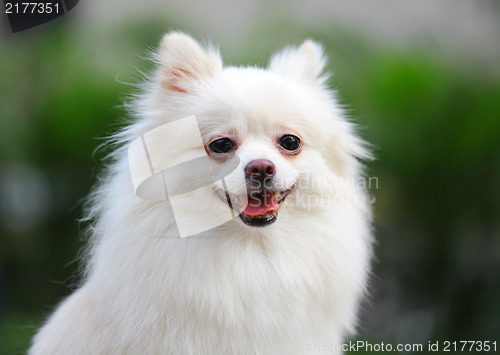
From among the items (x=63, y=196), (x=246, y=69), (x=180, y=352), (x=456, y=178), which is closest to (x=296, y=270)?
(x=180, y=352)

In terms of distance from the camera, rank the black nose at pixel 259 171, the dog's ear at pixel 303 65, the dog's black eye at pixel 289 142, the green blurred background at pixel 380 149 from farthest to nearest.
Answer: the green blurred background at pixel 380 149 → the dog's ear at pixel 303 65 → the dog's black eye at pixel 289 142 → the black nose at pixel 259 171

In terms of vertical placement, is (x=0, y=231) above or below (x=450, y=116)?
below

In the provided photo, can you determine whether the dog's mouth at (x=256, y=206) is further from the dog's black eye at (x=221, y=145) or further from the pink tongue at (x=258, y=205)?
the dog's black eye at (x=221, y=145)

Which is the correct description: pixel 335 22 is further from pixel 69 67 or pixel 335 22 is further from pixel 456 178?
pixel 69 67

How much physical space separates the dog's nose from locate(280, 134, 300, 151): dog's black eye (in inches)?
5.5

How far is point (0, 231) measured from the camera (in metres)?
3.16

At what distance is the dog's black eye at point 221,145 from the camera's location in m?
1.38

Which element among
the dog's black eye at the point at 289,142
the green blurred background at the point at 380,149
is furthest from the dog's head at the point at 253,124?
the green blurred background at the point at 380,149

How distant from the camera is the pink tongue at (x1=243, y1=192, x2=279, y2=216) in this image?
1361mm

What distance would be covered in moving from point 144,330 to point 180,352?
118mm

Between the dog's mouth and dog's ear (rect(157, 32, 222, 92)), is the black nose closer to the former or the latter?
the dog's mouth

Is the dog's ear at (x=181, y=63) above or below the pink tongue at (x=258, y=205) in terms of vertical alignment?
above

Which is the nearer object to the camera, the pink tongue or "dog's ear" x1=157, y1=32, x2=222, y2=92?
the pink tongue

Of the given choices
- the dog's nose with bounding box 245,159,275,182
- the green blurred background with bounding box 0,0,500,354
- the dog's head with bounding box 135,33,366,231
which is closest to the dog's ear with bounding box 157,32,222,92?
the dog's head with bounding box 135,33,366,231
